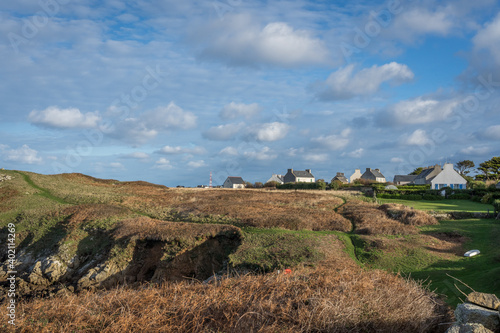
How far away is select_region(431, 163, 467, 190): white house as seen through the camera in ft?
210

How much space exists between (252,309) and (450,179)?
229 ft

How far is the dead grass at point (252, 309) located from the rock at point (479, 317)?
874 mm

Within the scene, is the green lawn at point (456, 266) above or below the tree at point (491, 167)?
below

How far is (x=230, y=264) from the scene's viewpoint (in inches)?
598

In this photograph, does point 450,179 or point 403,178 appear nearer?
point 450,179

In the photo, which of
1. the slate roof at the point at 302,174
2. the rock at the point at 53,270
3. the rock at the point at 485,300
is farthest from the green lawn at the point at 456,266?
the slate roof at the point at 302,174

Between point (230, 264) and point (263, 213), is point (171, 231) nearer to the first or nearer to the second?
point (230, 264)

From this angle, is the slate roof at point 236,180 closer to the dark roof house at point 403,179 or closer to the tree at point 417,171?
the dark roof house at point 403,179

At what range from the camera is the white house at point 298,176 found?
9919 centimetres

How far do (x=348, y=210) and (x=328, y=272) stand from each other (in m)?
21.6

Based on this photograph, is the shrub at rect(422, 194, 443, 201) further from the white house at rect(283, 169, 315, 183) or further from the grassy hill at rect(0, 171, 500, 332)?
the white house at rect(283, 169, 315, 183)

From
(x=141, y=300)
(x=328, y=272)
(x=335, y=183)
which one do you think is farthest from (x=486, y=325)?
(x=335, y=183)

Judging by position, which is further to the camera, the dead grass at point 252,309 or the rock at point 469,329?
the dead grass at point 252,309

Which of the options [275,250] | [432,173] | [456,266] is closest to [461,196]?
[456,266]
